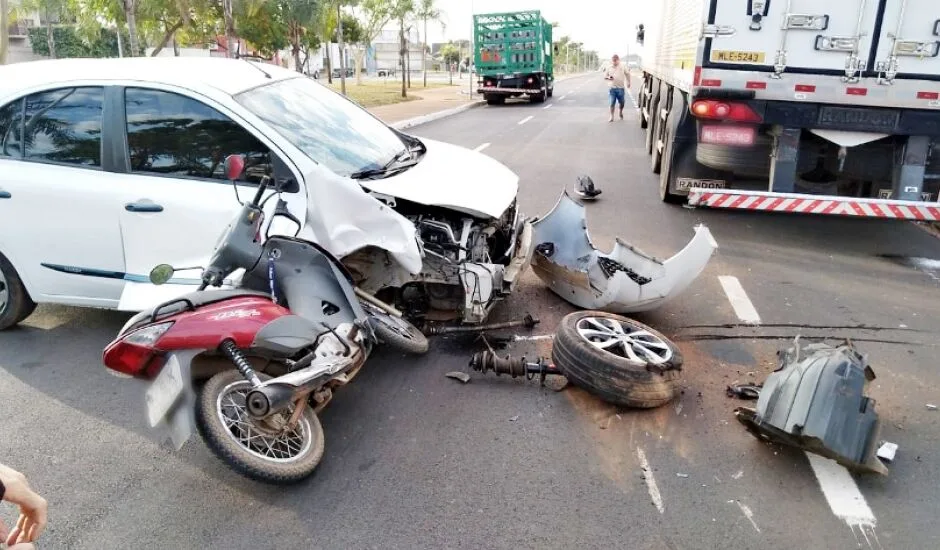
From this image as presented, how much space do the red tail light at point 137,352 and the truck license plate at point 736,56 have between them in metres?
5.65

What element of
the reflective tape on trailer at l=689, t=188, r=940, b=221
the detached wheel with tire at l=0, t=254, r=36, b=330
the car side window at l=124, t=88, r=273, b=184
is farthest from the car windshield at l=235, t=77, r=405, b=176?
the reflective tape on trailer at l=689, t=188, r=940, b=221

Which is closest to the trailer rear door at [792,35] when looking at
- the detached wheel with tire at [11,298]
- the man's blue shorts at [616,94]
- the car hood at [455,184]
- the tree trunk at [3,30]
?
the car hood at [455,184]

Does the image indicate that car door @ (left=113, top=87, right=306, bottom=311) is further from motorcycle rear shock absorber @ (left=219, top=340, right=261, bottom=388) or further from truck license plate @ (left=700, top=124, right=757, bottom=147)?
truck license plate @ (left=700, top=124, right=757, bottom=147)

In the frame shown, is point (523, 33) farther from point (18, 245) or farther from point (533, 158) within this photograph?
point (18, 245)

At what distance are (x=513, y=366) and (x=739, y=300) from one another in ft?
7.74

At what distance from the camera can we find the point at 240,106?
416 centimetres

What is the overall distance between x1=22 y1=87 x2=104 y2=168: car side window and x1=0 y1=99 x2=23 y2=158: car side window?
1.7 inches

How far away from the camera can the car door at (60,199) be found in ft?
14.1

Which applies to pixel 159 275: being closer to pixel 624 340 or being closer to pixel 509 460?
pixel 509 460

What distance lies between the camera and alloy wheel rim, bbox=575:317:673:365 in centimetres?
402

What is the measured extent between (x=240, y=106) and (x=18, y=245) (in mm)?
1808

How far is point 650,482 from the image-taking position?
10.6 feet

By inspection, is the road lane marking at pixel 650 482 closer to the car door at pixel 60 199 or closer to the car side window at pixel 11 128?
the car door at pixel 60 199

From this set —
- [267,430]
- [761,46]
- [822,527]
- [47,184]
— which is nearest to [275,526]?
[267,430]
